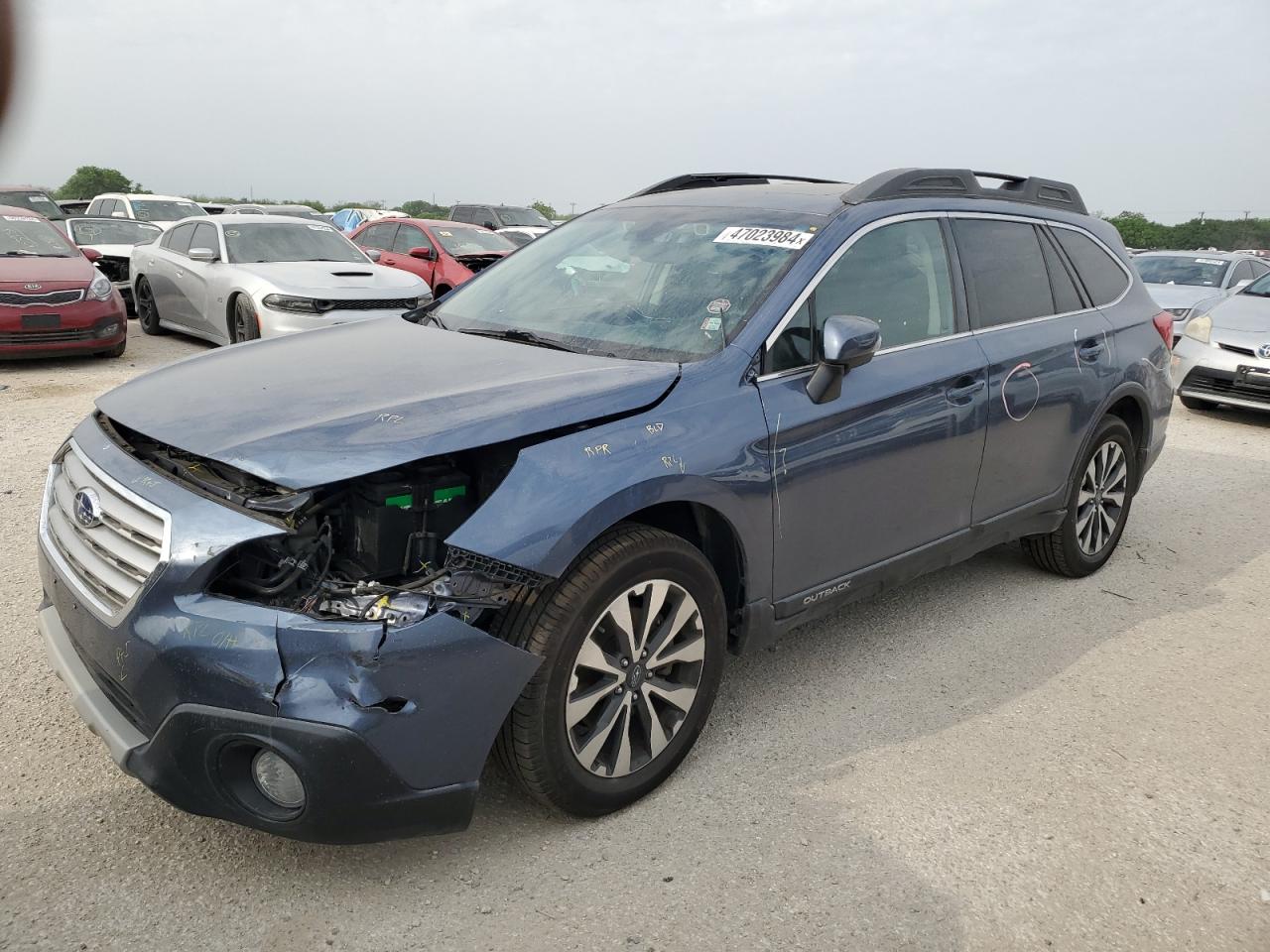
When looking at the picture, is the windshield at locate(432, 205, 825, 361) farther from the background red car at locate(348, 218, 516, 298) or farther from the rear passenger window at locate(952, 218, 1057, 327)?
the background red car at locate(348, 218, 516, 298)

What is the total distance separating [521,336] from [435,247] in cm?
1027

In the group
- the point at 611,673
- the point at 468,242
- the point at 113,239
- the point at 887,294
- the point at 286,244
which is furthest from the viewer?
the point at 113,239

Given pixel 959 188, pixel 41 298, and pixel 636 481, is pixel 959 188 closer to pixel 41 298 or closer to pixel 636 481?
pixel 636 481

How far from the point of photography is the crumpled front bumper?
2.41m

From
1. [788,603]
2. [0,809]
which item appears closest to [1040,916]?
[788,603]

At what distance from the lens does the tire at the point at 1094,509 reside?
4910 mm

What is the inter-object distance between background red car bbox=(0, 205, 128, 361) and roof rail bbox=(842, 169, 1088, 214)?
331 inches

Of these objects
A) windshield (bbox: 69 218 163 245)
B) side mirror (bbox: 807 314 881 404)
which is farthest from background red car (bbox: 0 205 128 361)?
side mirror (bbox: 807 314 881 404)

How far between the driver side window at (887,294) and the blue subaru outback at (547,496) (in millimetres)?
14

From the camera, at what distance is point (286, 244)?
10938mm

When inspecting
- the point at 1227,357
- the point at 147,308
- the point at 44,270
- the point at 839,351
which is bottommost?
the point at 147,308

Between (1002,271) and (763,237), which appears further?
(1002,271)

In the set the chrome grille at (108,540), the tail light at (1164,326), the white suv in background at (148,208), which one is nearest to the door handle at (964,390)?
the tail light at (1164,326)

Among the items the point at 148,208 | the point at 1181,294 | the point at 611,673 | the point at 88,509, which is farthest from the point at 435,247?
the point at 611,673
